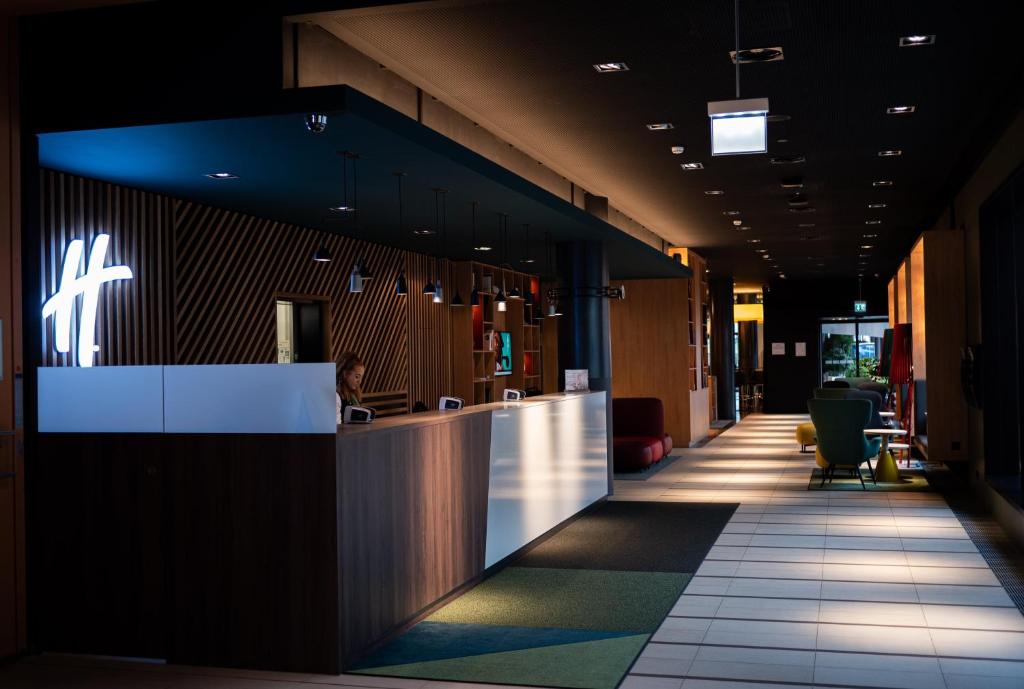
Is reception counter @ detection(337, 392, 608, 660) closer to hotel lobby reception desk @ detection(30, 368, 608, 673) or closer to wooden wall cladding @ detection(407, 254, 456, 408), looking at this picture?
hotel lobby reception desk @ detection(30, 368, 608, 673)

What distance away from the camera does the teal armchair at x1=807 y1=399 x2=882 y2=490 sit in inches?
433

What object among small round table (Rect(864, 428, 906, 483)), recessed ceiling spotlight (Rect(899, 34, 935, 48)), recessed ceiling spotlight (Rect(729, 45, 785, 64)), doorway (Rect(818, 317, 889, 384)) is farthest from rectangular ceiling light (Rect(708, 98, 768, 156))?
doorway (Rect(818, 317, 889, 384))

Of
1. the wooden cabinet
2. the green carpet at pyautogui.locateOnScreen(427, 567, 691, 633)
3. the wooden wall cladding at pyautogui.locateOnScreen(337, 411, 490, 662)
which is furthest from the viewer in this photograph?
the wooden cabinet

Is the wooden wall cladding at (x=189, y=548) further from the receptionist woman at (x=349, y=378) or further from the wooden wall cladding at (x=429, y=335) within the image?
the wooden wall cladding at (x=429, y=335)

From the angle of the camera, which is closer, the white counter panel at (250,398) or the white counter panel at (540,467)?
the white counter panel at (250,398)

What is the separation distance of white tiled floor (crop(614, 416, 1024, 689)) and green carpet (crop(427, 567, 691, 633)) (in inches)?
7.1

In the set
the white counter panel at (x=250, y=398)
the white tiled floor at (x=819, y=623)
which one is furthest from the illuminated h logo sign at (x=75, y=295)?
the white tiled floor at (x=819, y=623)

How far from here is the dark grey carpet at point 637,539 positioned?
724 cm

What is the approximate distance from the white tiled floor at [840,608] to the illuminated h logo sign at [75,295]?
347 centimetres

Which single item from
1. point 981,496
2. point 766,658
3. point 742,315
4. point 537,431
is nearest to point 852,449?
point 981,496

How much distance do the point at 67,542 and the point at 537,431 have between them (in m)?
3.70

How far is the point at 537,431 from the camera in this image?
799 cm

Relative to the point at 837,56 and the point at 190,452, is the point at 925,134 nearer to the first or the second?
the point at 837,56

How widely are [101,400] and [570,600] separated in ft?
9.31
